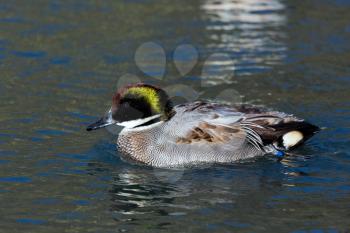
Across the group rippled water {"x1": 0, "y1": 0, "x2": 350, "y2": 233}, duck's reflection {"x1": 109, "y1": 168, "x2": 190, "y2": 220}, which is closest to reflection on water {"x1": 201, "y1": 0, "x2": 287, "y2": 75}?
rippled water {"x1": 0, "y1": 0, "x2": 350, "y2": 233}

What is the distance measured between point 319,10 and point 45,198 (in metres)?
9.92

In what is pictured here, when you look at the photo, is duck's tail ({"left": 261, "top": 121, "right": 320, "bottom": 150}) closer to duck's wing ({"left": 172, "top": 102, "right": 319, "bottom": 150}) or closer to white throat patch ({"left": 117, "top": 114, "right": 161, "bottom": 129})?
duck's wing ({"left": 172, "top": 102, "right": 319, "bottom": 150})

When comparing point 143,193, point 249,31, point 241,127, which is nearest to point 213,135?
point 241,127

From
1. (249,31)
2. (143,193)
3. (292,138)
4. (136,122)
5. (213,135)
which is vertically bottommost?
(143,193)

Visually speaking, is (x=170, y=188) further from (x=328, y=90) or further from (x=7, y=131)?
(x=328, y=90)

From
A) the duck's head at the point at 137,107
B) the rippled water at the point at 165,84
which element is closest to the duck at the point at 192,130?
the duck's head at the point at 137,107

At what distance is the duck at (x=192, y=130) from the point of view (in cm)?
1068

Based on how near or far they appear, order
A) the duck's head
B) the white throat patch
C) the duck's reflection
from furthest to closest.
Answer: the white throat patch < the duck's head < the duck's reflection

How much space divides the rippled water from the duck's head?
1.61 feet

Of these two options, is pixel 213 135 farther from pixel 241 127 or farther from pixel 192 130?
pixel 241 127

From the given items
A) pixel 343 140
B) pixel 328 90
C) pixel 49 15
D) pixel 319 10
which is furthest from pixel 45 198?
pixel 319 10

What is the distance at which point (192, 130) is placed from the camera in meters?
10.7

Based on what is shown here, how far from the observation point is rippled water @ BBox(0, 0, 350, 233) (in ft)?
29.6

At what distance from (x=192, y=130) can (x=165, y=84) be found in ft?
11.3
